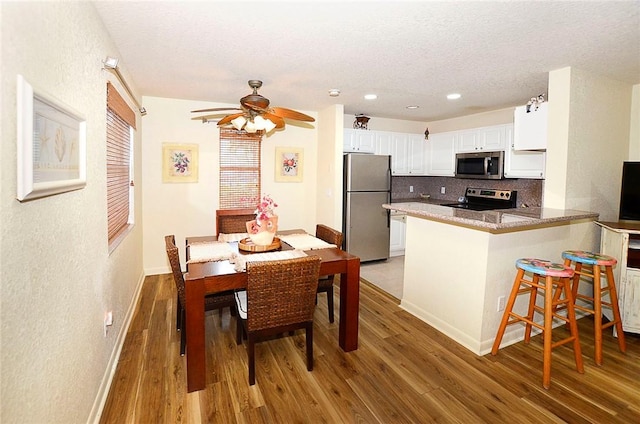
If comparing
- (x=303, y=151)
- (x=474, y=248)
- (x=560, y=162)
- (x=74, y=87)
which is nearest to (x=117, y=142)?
(x=74, y=87)

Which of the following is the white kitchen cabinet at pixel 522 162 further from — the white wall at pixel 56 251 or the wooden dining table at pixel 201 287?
the white wall at pixel 56 251

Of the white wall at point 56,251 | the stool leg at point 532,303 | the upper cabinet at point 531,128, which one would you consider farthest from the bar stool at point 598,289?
the white wall at point 56,251

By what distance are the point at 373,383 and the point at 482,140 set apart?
3.75 meters

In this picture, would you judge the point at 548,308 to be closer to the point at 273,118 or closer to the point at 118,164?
the point at 273,118

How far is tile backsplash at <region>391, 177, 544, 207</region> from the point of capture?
14.4 feet

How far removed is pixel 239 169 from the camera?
184 inches

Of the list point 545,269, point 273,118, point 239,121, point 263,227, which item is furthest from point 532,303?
point 239,121

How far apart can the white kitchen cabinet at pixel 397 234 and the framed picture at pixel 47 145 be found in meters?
4.35

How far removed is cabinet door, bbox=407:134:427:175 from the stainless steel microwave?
2.25 feet

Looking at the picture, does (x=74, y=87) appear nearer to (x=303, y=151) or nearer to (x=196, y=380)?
(x=196, y=380)

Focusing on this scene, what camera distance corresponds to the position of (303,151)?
16.5ft

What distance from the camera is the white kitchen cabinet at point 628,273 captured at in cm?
276

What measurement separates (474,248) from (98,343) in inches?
105

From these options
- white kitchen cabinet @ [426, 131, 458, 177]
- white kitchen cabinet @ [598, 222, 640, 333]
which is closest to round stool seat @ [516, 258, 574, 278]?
white kitchen cabinet @ [598, 222, 640, 333]
